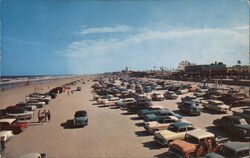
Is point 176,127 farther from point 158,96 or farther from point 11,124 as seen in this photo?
point 158,96

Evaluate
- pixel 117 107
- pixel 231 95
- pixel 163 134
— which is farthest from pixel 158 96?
pixel 163 134

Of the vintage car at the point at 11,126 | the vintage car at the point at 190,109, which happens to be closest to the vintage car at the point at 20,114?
the vintage car at the point at 11,126

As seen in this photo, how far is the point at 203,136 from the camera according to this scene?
616 inches

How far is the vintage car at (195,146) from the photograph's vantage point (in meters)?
14.6

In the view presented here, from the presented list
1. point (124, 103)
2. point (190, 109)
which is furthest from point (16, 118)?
point (190, 109)

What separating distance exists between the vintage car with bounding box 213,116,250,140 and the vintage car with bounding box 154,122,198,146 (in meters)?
3.46

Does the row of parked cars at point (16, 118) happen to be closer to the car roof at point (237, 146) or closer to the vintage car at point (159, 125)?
the vintage car at point (159, 125)

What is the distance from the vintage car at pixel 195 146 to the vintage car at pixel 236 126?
13.3ft

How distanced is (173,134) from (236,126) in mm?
5297

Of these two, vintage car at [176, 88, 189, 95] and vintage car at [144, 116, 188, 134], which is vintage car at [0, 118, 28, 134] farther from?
vintage car at [176, 88, 189, 95]

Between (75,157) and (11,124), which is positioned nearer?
(75,157)

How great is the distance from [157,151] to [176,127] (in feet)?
7.96

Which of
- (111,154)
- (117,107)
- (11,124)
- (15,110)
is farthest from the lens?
(117,107)

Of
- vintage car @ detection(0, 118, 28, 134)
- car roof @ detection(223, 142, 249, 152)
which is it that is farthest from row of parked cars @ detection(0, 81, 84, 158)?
car roof @ detection(223, 142, 249, 152)
